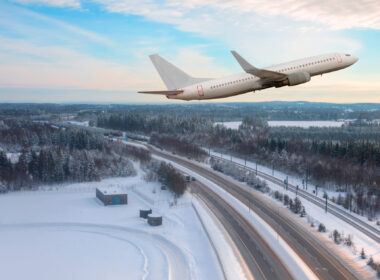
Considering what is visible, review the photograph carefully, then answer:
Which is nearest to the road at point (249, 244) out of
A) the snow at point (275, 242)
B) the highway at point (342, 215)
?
the snow at point (275, 242)

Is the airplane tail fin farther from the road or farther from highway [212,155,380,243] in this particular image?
highway [212,155,380,243]

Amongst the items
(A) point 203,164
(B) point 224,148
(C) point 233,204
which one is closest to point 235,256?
(C) point 233,204

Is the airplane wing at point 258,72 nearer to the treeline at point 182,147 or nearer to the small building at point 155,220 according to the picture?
the small building at point 155,220

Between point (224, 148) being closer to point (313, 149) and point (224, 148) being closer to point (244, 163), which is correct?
point (244, 163)

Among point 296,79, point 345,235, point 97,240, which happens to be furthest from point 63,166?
point 296,79

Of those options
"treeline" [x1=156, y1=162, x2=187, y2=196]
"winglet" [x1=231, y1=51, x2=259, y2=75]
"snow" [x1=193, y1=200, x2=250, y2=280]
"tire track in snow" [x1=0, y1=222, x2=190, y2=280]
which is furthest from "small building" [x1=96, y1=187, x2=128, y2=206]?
"winglet" [x1=231, y1=51, x2=259, y2=75]

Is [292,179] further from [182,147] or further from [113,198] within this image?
[182,147]
